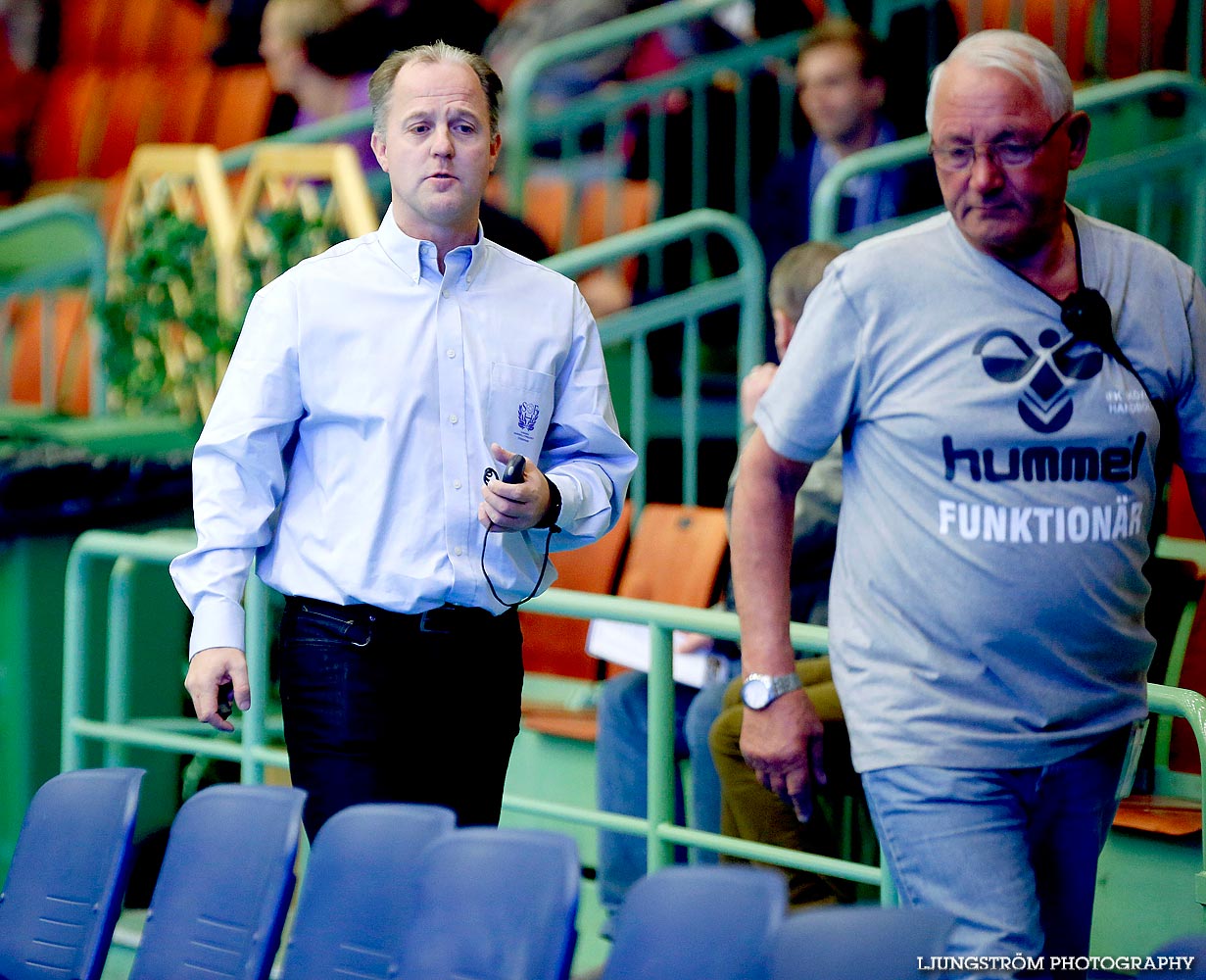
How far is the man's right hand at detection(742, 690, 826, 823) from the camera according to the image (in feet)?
7.39

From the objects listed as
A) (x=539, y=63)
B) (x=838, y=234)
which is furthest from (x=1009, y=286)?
(x=539, y=63)

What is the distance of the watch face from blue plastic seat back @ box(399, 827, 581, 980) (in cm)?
51

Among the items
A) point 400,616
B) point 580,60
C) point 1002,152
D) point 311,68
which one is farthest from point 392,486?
point 311,68

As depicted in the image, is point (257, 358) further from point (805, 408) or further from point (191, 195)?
point (191, 195)

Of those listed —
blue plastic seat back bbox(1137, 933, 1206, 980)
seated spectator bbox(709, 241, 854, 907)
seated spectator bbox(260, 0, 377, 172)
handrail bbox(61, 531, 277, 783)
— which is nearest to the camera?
blue plastic seat back bbox(1137, 933, 1206, 980)

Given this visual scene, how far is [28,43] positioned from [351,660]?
7.61 metres

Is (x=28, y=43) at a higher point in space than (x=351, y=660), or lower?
higher

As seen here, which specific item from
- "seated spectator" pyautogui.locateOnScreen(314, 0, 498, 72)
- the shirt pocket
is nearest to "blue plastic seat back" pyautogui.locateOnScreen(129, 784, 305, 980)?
the shirt pocket

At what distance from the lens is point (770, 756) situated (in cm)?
227

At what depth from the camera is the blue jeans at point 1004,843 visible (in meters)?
2.04

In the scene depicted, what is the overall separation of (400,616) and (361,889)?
0.46m

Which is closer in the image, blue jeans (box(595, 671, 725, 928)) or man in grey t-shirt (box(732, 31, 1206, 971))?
man in grey t-shirt (box(732, 31, 1206, 971))

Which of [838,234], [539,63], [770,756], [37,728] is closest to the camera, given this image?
[770,756]

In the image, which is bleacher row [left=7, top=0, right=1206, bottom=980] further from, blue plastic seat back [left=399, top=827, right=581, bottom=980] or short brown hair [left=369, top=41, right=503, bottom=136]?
short brown hair [left=369, top=41, right=503, bottom=136]
